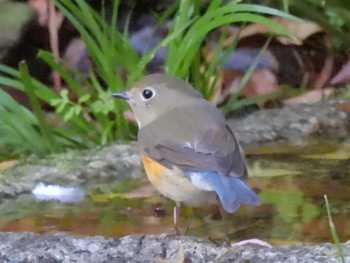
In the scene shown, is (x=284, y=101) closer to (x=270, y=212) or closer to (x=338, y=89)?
(x=338, y=89)

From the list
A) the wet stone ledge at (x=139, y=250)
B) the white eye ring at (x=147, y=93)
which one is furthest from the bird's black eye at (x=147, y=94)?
the wet stone ledge at (x=139, y=250)

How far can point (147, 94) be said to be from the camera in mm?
2637

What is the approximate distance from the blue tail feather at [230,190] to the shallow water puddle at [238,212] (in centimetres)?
22

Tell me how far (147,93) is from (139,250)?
74cm

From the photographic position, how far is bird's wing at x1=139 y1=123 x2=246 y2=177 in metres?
2.12

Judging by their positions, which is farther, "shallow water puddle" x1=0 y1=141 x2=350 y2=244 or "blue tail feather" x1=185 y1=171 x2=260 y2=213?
"shallow water puddle" x1=0 y1=141 x2=350 y2=244

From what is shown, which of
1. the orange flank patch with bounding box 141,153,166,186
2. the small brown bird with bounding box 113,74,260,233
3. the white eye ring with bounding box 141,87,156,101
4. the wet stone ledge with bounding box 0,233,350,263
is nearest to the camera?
the wet stone ledge with bounding box 0,233,350,263

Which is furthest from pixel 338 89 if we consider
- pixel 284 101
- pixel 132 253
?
pixel 132 253

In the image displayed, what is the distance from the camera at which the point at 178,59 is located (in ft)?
11.2

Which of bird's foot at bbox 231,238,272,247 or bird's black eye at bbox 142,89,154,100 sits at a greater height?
bird's black eye at bbox 142,89,154,100

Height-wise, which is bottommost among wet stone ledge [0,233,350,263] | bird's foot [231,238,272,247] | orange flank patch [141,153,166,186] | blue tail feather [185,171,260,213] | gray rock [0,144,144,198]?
wet stone ledge [0,233,350,263]

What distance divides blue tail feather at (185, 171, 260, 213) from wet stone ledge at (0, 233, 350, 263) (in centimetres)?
10

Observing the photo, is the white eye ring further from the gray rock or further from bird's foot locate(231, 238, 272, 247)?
bird's foot locate(231, 238, 272, 247)

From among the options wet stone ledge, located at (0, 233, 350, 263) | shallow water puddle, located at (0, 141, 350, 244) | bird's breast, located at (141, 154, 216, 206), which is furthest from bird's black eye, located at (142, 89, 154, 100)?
wet stone ledge, located at (0, 233, 350, 263)
